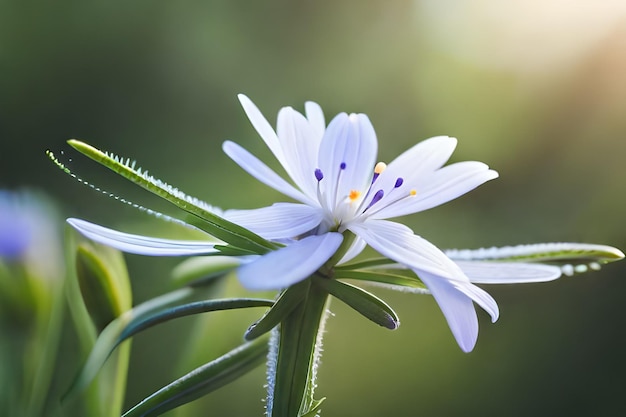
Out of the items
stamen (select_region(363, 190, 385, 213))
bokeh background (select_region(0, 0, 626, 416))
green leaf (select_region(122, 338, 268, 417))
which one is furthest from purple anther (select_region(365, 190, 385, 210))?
bokeh background (select_region(0, 0, 626, 416))

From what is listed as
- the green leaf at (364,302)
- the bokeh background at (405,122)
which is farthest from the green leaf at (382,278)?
the bokeh background at (405,122)

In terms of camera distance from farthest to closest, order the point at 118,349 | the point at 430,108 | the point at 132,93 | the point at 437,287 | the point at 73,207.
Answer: the point at 430,108
the point at 132,93
the point at 73,207
the point at 118,349
the point at 437,287

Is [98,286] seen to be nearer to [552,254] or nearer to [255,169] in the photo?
[255,169]

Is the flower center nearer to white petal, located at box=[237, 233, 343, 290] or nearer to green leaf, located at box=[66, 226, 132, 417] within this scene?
white petal, located at box=[237, 233, 343, 290]

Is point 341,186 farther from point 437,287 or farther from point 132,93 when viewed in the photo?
point 132,93

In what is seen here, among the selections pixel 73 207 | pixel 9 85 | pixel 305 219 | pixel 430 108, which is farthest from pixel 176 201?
pixel 430 108

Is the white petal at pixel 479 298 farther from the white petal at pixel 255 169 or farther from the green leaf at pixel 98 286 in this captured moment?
the green leaf at pixel 98 286
